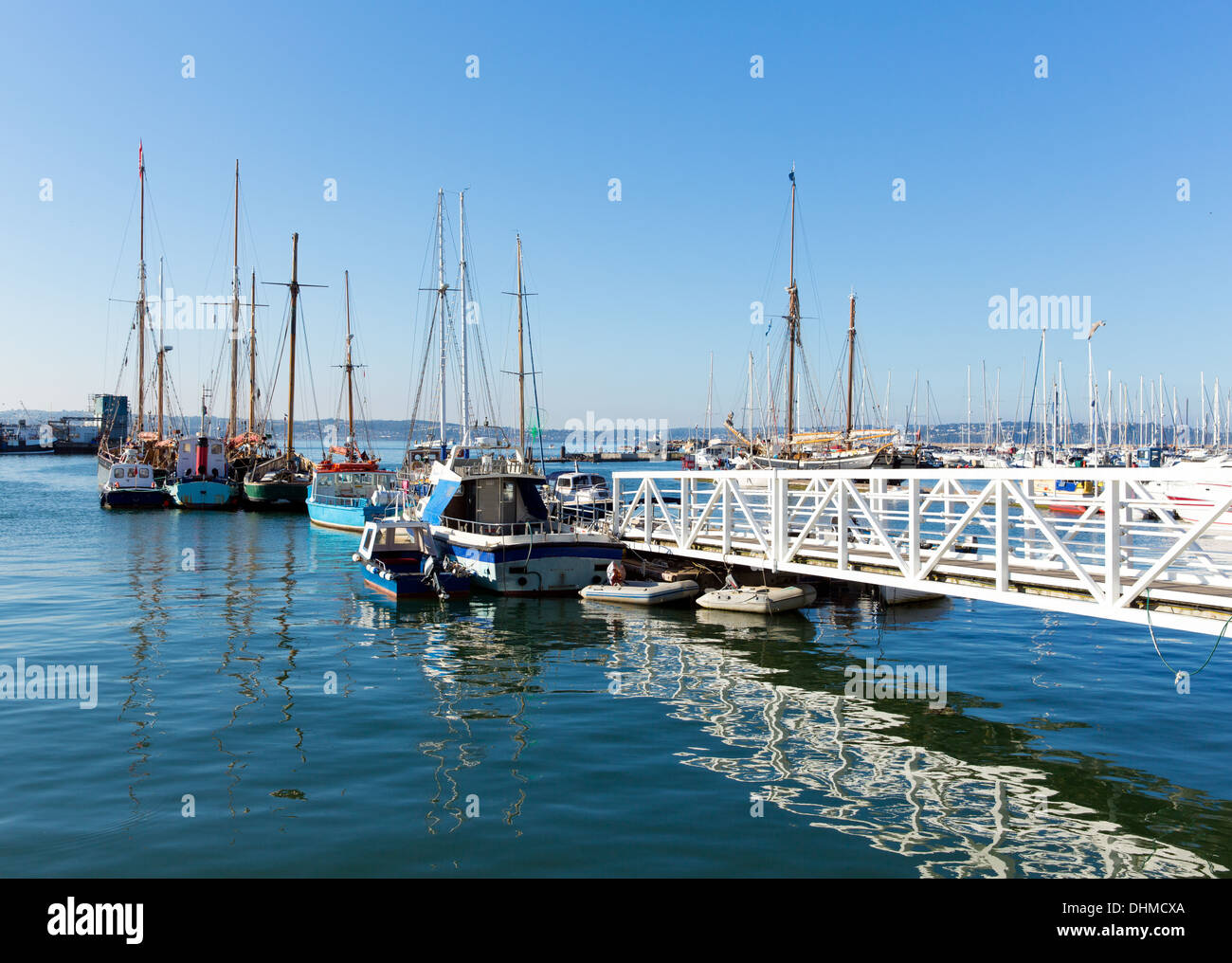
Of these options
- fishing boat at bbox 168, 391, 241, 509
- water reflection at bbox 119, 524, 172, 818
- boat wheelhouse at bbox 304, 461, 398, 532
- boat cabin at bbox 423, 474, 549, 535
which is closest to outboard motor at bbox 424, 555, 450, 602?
boat cabin at bbox 423, 474, 549, 535

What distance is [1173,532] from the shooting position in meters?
13.0

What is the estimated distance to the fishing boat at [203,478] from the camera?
63.2 metres

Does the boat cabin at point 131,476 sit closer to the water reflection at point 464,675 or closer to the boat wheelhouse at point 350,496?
the boat wheelhouse at point 350,496

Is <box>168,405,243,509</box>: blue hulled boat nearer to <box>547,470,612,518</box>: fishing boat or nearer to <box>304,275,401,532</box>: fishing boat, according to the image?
<box>304,275,401,532</box>: fishing boat

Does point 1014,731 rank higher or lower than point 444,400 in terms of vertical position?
lower

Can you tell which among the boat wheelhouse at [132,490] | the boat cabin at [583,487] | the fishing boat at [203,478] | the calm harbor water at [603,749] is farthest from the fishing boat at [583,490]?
the boat wheelhouse at [132,490]

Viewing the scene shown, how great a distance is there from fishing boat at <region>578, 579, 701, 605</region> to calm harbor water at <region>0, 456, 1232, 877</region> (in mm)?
960

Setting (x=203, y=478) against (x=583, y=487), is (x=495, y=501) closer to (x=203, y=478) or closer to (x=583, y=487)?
(x=583, y=487)

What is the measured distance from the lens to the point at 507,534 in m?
28.6

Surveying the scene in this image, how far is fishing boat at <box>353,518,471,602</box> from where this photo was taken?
26.1 metres

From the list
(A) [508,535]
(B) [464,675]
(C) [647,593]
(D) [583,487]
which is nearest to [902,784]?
(B) [464,675]

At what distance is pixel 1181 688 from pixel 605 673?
11.2 metres
